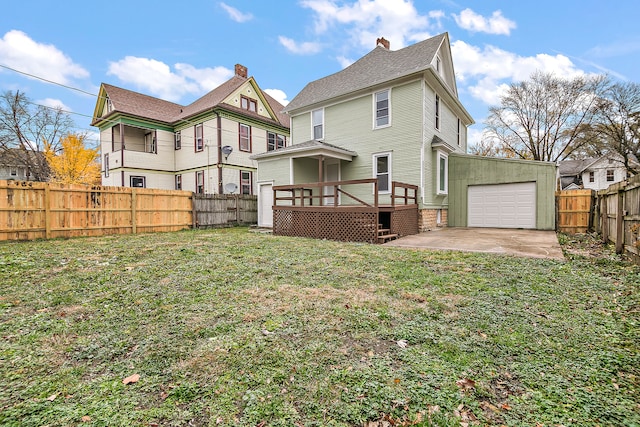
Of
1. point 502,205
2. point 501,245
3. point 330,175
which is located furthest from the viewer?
A: point 330,175

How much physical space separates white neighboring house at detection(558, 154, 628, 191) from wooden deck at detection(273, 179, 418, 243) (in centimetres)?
3748

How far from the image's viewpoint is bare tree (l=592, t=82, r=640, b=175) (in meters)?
20.7

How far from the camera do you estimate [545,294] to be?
3807mm

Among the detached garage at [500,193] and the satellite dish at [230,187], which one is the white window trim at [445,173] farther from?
the satellite dish at [230,187]

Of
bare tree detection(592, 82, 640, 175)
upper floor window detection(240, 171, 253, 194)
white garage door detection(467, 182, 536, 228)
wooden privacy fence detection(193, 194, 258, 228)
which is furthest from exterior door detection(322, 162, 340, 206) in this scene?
bare tree detection(592, 82, 640, 175)

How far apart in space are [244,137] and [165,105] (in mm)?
7274

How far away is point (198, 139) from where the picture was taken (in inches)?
739

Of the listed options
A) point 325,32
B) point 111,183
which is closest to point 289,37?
point 325,32

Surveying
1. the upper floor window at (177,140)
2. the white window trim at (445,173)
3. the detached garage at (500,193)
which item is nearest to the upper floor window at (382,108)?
the white window trim at (445,173)

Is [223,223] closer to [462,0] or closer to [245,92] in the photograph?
[245,92]

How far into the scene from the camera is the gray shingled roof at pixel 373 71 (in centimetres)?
1141

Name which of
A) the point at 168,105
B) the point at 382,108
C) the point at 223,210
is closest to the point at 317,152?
the point at 382,108

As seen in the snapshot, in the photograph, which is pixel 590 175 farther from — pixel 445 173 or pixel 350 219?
pixel 350 219

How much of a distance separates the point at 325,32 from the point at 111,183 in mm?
16207
